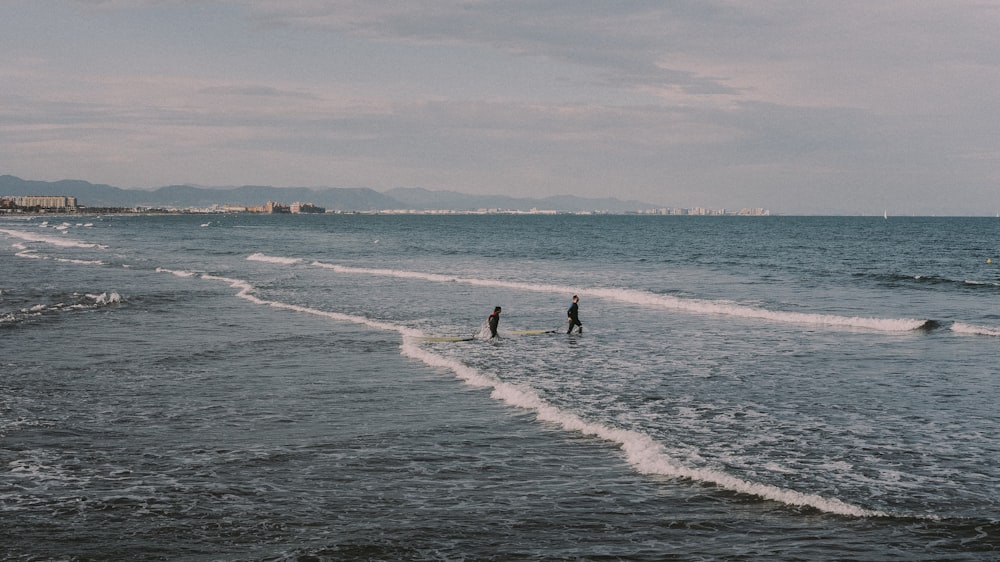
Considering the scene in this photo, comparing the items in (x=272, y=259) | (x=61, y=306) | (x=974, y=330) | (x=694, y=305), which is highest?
(x=974, y=330)

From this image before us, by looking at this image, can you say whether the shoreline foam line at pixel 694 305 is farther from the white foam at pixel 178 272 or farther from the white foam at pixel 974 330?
the white foam at pixel 178 272

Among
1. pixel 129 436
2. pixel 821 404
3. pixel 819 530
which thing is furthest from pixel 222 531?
pixel 821 404

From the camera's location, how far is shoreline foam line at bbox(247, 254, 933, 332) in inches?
1188

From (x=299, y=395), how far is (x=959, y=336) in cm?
2207

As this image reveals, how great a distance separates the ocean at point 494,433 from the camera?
9.85m

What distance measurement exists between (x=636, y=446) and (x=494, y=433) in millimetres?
2523

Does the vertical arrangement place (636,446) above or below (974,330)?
→ below

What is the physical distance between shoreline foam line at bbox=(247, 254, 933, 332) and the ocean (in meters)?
0.30

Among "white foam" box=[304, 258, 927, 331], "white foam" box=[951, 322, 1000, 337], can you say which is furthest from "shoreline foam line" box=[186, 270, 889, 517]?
"white foam" box=[951, 322, 1000, 337]

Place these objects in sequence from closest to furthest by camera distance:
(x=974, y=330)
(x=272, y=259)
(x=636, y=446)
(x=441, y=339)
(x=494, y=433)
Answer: (x=636, y=446), (x=494, y=433), (x=441, y=339), (x=974, y=330), (x=272, y=259)

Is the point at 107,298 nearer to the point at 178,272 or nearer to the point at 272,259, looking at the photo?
the point at 178,272

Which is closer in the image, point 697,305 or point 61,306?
point 61,306

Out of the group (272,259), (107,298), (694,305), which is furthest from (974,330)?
(272,259)

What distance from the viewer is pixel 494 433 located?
14586 mm
